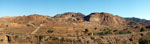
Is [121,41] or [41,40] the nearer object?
[41,40]

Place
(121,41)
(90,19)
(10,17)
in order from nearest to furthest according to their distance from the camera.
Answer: (121,41)
(10,17)
(90,19)

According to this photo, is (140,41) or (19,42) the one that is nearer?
(19,42)

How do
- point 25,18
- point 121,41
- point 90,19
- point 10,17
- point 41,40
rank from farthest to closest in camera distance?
point 90,19, point 10,17, point 25,18, point 121,41, point 41,40

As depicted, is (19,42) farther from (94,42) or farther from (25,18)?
(25,18)

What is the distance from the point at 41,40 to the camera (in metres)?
A: 30.5

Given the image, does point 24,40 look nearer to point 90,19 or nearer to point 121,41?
point 121,41

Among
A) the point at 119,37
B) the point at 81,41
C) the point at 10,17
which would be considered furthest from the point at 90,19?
the point at 81,41

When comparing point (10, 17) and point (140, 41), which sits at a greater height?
point (10, 17)

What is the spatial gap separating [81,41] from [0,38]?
716 inches

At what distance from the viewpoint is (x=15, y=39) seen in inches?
1251

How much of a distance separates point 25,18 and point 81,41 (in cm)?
4787

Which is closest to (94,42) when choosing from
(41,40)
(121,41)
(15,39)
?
(121,41)

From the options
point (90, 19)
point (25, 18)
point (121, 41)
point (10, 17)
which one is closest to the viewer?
point (121, 41)

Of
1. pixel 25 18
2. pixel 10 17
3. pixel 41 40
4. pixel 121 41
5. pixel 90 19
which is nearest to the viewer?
pixel 41 40
